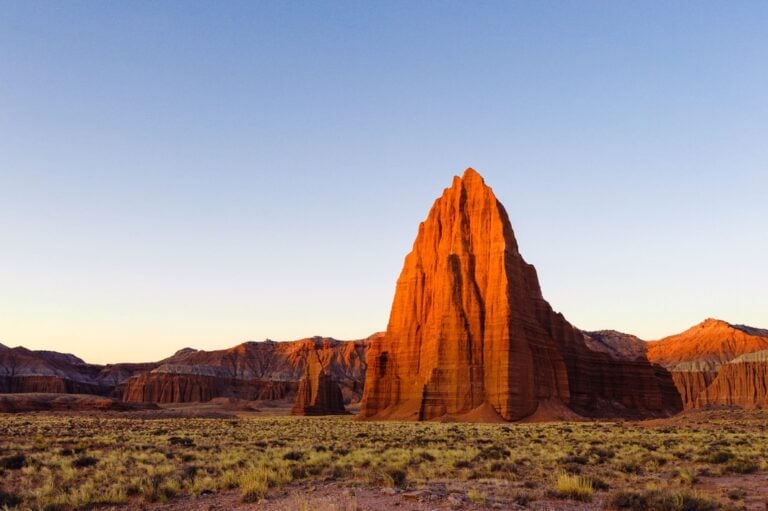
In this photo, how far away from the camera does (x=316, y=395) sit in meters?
112

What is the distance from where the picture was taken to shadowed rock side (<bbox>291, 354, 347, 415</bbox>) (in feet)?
364

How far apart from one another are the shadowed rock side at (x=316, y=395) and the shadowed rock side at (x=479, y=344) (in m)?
28.3

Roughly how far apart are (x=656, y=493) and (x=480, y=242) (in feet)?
229

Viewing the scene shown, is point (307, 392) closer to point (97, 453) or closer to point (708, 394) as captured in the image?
point (97, 453)

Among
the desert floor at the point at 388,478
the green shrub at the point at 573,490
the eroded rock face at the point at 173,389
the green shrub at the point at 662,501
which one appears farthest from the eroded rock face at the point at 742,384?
the green shrub at the point at 662,501

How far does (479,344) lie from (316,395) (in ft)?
150

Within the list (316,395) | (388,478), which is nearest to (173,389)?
(316,395)

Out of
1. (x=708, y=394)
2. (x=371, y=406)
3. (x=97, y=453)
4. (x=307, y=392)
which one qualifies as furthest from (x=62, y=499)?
(x=708, y=394)

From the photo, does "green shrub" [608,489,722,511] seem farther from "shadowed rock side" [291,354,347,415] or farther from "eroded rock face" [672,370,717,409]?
"eroded rock face" [672,370,717,409]

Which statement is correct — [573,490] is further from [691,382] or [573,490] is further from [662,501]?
[691,382]

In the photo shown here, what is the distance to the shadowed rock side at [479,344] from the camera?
72375 millimetres

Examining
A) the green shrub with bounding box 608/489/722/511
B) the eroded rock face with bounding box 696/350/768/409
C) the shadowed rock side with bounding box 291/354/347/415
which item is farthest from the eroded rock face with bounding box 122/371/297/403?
the green shrub with bounding box 608/489/722/511

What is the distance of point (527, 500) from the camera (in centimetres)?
1334

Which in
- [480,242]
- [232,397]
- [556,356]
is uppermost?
[480,242]
